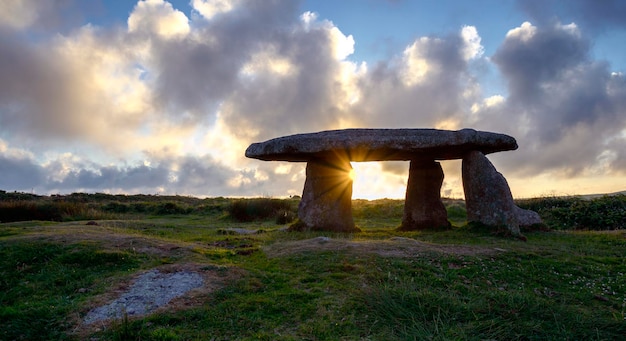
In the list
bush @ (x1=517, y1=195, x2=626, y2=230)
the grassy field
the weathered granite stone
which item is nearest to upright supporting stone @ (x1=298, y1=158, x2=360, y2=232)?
the grassy field

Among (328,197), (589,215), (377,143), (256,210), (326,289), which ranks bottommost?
(326,289)

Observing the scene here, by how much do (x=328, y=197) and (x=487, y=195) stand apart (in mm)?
5144

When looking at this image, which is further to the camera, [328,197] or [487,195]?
[328,197]

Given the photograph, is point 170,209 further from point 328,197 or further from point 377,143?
point 377,143

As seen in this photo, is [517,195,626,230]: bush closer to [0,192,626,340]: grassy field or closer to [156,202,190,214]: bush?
[0,192,626,340]: grassy field

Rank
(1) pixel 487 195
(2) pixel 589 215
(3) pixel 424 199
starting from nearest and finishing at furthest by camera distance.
A: (1) pixel 487 195 < (3) pixel 424 199 < (2) pixel 589 215

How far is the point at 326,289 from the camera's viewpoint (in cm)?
741

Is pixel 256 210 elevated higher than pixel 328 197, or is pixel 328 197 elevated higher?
pixel 328 197

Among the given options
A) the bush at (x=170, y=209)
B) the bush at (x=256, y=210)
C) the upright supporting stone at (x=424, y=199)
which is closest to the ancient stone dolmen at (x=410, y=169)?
the upright supporting stone at (x=424, y=199)

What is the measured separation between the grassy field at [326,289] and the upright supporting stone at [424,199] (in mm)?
3722

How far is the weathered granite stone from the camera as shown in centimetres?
1427

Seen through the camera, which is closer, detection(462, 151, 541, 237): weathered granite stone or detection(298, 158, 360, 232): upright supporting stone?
detection(462, 151, 541, 237): weathered granite stone

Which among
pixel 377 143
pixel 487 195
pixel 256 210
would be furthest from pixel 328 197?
pixel 256 210

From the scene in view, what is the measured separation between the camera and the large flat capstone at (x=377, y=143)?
1436 centimetres
